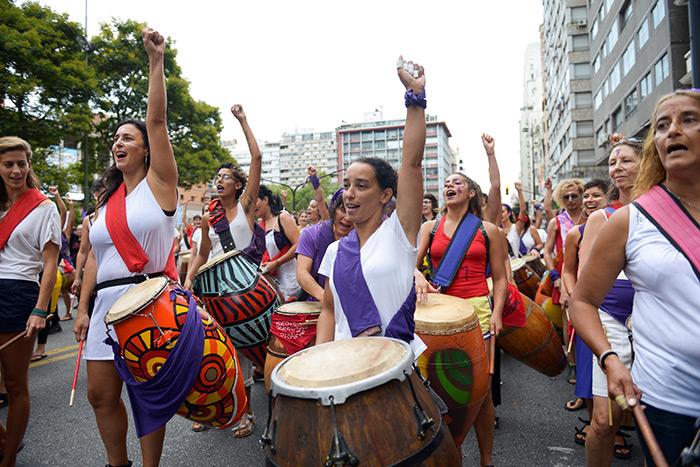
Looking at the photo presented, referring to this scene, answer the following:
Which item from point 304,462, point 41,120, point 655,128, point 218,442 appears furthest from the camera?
point 41,120

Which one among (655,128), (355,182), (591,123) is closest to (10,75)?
(355,182)

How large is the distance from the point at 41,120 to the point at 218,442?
1677 centimetres

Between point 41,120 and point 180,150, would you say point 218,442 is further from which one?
point 180,150

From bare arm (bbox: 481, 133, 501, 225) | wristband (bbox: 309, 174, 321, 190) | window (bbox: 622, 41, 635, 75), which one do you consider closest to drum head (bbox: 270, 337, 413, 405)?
bare arm (bbox: 481, 133, 501, 225)

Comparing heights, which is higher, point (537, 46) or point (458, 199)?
point (537, 46)

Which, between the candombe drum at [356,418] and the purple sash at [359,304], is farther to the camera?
the purple sash at [359,304]

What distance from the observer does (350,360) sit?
69.2 inches

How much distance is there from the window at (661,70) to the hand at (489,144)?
76.4 feet

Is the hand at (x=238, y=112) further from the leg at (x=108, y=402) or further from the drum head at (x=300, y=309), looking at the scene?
the leg at (x=108, y=402)

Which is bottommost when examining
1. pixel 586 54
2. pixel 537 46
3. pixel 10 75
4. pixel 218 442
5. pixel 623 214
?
pixel 218 442

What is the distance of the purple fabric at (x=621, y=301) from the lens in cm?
292

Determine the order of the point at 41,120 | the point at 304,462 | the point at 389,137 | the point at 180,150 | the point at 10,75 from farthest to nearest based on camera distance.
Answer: the point at 389,137, the point at 180,150, the point at 41,120, the point at 10,75, the point at 304,462

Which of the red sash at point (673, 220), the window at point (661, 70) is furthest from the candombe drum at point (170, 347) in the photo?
the window at point (661, 70)

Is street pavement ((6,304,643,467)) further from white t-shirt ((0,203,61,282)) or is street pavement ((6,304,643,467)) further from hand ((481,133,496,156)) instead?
hand ((481,133,496,156))
